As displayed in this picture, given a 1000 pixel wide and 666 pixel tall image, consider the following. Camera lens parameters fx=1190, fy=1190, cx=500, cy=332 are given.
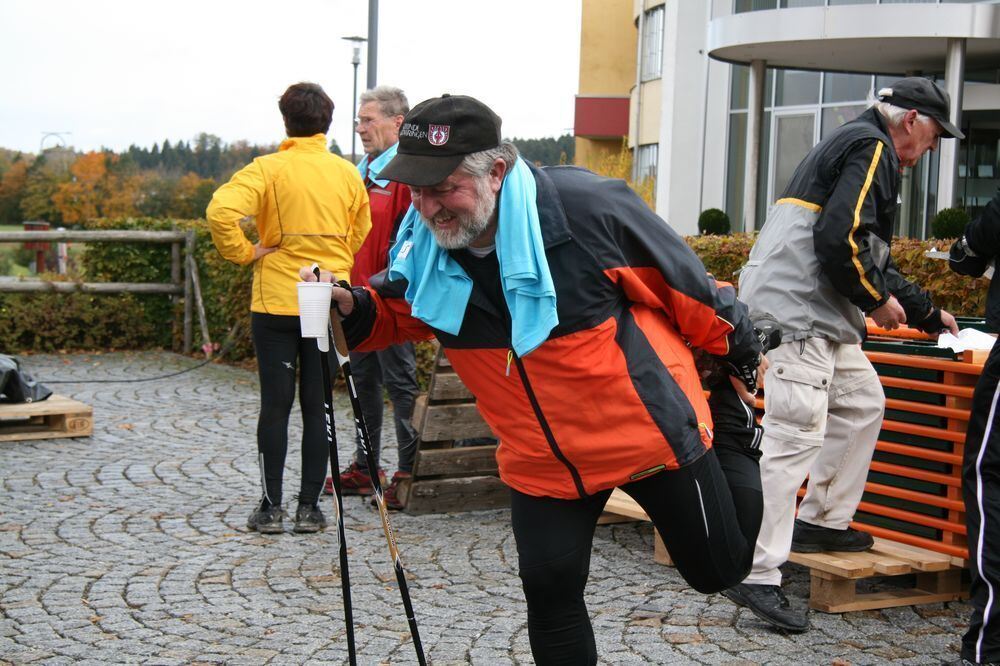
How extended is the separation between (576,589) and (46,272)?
42.5ft

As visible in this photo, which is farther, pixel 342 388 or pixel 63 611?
pixel 342 388

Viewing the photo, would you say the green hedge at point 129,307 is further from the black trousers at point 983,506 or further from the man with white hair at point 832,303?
the black trousers at point 983,506

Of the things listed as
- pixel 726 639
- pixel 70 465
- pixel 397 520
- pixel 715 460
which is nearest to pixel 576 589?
pixel 715 460

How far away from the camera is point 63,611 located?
194 inches

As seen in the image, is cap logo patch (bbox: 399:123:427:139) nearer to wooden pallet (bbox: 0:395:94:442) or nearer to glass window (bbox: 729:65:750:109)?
wooden pallet (bbox: 0:395:94:442)

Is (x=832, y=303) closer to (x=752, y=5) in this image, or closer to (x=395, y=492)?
(x=395, y=492)

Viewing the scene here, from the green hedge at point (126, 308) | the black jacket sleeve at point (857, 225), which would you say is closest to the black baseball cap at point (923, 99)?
the black jacket sleeve at point (857, 225)

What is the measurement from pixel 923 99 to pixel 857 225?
61 centimetres

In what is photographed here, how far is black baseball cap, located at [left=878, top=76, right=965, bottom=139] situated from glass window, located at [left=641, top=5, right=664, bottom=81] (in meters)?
33.2

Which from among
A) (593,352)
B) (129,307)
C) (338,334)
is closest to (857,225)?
(593,352)

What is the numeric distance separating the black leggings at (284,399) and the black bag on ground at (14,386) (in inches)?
138

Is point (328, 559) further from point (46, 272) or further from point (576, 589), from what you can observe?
point (46, 272)

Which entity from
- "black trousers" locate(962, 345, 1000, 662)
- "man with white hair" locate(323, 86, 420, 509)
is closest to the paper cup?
"black trousers" locate(962, 345, 1000, 662)

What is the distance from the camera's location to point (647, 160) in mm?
37938
